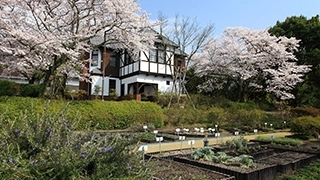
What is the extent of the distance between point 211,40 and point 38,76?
1420cm

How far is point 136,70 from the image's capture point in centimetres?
2047

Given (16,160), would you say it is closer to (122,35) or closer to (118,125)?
(118,125)

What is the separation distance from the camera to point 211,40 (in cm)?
2320

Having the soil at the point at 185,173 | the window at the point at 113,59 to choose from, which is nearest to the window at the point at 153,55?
the window at the point at 113,59

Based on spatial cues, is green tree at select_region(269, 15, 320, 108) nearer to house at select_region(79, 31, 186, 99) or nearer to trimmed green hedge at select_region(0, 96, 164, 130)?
house at select_region(79, 31, 186, 99)

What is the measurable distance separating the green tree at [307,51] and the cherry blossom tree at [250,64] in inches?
37.8

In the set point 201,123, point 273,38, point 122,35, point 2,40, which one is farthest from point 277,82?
point 2,40

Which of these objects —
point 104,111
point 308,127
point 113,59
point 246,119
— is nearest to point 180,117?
point 246,119

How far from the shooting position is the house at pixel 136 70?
2058 cm

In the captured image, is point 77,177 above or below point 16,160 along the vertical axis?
below

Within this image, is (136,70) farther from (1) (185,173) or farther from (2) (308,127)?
(1) (185,173)

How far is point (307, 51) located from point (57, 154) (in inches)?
978

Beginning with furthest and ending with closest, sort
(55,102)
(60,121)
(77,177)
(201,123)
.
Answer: (201,123) < (55,102) < (60,121) < (77,177)

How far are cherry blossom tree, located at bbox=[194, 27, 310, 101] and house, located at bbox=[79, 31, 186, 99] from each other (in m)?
2.83
